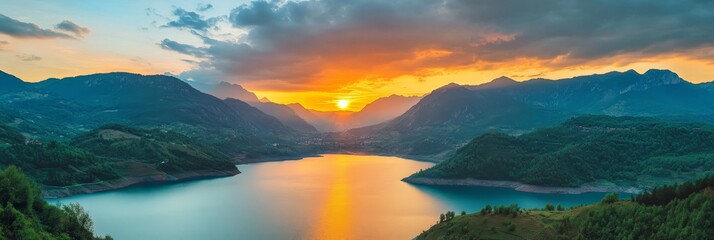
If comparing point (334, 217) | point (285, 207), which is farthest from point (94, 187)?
point (334, 217)

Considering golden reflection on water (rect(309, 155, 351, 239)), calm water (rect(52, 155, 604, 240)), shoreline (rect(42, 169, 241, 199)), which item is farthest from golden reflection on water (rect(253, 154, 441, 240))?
shoreline (rect(42, 169, 241, 199))

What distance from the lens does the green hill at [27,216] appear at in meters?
39.8

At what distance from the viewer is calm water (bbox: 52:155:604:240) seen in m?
97.8

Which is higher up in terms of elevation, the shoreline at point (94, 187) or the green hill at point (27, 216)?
the green hill at point (27, 216)

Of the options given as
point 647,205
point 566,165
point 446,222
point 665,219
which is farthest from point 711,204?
point 566,165

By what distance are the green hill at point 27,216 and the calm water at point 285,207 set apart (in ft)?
137

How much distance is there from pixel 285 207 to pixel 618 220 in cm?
9421

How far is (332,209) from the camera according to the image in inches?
5054

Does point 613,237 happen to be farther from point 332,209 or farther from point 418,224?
point 332,209

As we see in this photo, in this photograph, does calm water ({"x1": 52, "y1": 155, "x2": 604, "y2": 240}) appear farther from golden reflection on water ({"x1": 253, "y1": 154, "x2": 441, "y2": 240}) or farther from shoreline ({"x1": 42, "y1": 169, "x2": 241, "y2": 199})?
shoreline ({"x1": 42, "y1": 169, "x2": 241, "y2": 199})

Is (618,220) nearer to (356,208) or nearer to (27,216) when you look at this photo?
(27,216)

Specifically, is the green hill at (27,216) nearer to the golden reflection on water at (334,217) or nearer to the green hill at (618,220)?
the green hill at (618,220)

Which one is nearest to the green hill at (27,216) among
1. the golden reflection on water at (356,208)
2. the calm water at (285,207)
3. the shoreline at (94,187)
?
the calm water at (285,207)

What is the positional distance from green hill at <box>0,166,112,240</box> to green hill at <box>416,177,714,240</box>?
4498 cm
